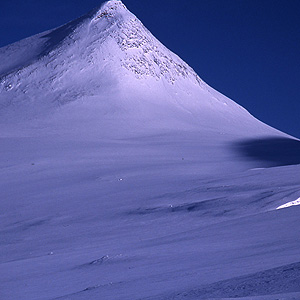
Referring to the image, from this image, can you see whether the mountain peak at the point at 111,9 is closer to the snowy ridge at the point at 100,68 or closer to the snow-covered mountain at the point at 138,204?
the snowy ridge at the point at 100,68

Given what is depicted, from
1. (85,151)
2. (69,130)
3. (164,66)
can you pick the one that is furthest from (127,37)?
(85,151)

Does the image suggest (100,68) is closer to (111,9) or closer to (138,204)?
(111,9)

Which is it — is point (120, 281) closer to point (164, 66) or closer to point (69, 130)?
point (69, 130)

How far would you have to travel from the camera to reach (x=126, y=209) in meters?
10.2

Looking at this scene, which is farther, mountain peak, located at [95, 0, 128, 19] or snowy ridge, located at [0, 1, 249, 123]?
mountain peak, located at [95, 0, 128, 19]

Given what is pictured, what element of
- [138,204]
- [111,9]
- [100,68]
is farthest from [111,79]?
[138,204]

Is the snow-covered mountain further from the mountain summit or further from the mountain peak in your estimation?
the mountain peak

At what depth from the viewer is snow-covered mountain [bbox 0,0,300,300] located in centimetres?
472

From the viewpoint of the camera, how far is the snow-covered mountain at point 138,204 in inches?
186

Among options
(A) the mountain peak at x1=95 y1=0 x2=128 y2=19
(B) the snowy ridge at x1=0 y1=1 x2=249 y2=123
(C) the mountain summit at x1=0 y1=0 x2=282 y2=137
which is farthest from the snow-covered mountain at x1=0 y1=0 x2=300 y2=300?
(A) the mountain peak at x1=95 y1=0 x2=128 y2=19

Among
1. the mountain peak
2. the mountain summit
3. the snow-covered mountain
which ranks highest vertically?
the mountain peak

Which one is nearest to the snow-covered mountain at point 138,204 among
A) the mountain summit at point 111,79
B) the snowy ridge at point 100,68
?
the mountain summit at point 111,79

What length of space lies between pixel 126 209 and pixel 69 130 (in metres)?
21.7

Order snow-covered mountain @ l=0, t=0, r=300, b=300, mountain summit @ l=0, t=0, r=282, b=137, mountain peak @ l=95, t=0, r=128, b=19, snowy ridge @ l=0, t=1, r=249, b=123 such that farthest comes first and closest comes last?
mountain peak @ l=95, t=0, r=128, b=19, snowy ridge @ l=0, t=1, r=249, b=123, mountain summit @ l=0, t=0, r=282, b=137, snow-covered mountain @ l=0, t=0, r=300, b=300
